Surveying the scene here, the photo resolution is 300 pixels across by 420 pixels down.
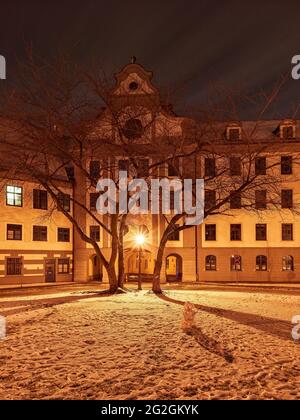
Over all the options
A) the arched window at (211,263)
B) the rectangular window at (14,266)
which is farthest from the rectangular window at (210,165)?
the rectangular window at (14,266)

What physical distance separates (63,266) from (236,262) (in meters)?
15.3

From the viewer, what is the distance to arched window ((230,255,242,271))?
3822 cm

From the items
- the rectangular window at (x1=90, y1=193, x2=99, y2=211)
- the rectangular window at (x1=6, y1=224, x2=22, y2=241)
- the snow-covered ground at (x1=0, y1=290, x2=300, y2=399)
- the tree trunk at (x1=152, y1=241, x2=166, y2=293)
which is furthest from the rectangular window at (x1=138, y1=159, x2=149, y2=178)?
the rectangular window at (x1=6, y1=224, x2=22, y2=241)

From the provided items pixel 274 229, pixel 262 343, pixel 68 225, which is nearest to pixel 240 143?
pixel 274 229

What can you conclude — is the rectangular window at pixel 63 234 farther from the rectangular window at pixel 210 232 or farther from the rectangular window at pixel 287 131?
the rectangular window at pixel 287 131

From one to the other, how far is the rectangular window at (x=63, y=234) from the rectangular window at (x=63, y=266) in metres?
1.79

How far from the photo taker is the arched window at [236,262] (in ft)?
125

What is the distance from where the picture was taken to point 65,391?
7160mm

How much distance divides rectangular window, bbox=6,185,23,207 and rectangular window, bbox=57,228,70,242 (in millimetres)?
4494

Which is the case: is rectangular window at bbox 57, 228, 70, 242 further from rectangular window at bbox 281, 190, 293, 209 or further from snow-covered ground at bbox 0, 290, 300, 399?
snow-covered ground at bbox 0, 290, 300, 399

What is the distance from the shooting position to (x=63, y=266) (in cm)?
3956

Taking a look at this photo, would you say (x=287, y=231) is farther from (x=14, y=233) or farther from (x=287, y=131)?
Result: (x=14, y=233)

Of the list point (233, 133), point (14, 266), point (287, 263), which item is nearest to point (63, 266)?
point (14, 266)

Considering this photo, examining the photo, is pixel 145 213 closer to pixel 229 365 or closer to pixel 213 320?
pixel 213 320
